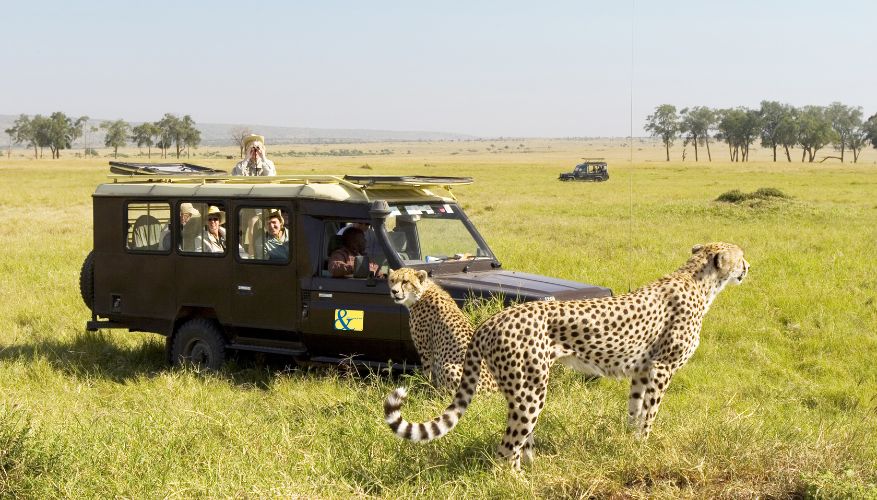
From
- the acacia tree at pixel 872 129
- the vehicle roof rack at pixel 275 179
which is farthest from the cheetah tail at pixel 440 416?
the acacia tree at pixel 872 129

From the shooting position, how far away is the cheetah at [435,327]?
247 inches

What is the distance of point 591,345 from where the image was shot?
4.98m

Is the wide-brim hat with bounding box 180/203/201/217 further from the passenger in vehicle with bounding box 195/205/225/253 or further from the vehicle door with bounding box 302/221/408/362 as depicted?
the vehicle door with bounding box 302/221/408/362

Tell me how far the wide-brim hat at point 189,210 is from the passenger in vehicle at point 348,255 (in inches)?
54.4

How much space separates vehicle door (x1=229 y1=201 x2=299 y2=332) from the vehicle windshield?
80 cm

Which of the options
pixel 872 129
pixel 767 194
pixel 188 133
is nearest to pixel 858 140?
pixel 872 129

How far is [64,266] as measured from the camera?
559 inches

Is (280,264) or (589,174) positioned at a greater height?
(589,174)

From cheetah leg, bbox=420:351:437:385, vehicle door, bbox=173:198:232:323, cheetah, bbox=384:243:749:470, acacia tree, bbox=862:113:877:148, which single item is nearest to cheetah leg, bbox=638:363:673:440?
cheetah, bbox=384:243:749:470

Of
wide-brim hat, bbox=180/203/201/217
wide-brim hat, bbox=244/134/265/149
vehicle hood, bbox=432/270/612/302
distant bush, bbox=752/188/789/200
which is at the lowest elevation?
vehicle hood, bbox=432/270/612/302

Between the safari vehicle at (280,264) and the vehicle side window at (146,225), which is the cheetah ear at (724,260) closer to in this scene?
the safari vehicle at (280,264)

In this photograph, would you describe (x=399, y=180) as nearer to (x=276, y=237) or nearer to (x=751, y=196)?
(x=276, y=237)

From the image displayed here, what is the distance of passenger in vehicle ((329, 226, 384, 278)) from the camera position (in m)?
A: 7.57

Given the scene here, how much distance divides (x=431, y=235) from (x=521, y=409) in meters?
3.16
